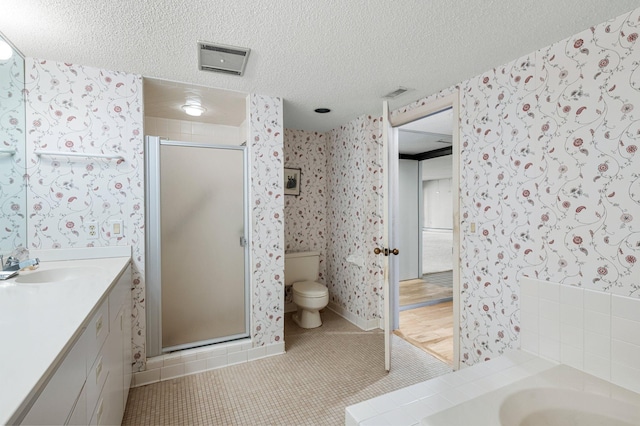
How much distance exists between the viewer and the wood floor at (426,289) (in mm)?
4226

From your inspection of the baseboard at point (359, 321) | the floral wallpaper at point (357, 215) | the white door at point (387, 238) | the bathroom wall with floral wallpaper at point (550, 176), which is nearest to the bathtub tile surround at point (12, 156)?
the white door at point (387, 238)

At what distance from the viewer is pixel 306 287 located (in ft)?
10.8

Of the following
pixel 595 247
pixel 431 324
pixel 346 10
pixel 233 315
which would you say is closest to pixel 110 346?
pixel 233 315

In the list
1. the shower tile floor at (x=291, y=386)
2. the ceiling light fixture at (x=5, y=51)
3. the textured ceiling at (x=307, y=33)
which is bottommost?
the shower tile floor at (x=291, y=386)

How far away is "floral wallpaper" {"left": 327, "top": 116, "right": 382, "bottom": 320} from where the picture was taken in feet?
10.6

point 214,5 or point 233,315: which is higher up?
point 214,5

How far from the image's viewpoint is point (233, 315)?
8.66 feet

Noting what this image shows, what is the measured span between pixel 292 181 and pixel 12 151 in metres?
2.43

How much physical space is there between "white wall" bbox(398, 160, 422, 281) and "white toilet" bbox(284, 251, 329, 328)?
6.68 ft

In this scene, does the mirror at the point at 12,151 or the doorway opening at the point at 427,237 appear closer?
the mirror at the point at 12,151

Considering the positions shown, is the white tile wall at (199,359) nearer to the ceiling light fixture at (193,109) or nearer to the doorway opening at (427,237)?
the doorway opening at (427,237)

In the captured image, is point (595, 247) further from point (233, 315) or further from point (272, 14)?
point (233, 315)

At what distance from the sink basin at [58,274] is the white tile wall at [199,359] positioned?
0.90 metres

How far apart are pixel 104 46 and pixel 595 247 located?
299 centimetres
